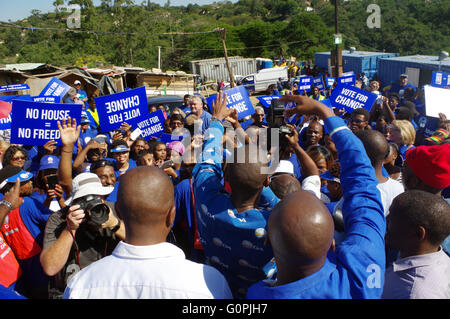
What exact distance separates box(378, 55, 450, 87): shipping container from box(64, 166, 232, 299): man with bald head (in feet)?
52.8

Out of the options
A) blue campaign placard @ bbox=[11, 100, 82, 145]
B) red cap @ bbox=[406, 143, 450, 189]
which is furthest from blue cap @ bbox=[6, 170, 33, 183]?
red cap @ bbox=[406, 143, 450, 189]

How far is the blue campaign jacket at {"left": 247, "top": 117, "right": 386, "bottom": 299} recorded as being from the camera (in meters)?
1.36

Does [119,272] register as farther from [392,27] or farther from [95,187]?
[392,27]

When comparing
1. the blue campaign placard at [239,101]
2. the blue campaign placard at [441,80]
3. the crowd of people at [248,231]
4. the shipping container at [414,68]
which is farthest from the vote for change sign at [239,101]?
the shipping container at [414,68]

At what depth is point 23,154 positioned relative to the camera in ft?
15.1

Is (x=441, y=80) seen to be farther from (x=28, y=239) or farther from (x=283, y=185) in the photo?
(x=28, y=239)

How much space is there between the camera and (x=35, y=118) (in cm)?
474

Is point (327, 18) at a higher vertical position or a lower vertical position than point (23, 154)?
higher

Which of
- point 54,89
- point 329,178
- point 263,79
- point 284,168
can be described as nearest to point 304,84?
point 54,89

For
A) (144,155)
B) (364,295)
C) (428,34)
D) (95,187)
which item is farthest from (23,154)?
(428,34)

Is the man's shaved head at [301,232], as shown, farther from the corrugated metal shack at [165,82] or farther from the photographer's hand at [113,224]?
the corrugated metal shack at [165,82]

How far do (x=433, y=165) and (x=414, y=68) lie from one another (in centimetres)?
1718

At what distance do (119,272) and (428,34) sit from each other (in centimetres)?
5271

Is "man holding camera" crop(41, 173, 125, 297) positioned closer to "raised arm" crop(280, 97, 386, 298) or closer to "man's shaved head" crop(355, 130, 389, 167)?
"raised arm" crop(280, 97, 386, 298)
